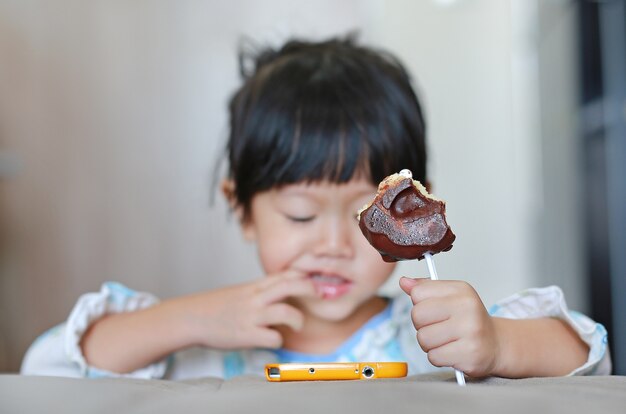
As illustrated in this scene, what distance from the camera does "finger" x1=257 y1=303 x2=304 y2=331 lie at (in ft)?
3.83

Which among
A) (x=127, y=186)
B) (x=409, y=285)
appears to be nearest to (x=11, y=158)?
(x=127, y=186)

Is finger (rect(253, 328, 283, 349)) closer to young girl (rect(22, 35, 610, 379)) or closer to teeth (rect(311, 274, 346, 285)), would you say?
young girl (rect(22, 35, 610, 379))

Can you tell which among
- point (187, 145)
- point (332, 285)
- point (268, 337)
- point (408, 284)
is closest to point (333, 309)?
point (332, 285)

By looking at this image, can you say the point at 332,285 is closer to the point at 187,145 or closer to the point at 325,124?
the point at 325,124

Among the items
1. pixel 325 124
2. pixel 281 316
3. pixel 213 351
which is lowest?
pixel 213 351

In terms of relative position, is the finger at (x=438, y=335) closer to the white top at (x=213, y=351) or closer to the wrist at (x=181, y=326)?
the white top at (x=213, y=351)

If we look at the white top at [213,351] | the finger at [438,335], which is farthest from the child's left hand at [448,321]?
the white top at [213,351]

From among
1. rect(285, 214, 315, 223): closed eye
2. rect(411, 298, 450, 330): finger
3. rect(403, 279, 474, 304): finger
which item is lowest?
rect(411, 298, 450, 330): finger

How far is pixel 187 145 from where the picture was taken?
11.7ft

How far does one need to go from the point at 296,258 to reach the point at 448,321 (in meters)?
0.59

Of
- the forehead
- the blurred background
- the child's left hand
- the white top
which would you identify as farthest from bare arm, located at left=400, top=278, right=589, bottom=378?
the blurred background

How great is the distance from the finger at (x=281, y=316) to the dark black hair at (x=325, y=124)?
207 mm

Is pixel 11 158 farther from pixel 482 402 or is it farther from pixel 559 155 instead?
pixel 482 402

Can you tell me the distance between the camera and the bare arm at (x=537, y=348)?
2.63 ft
